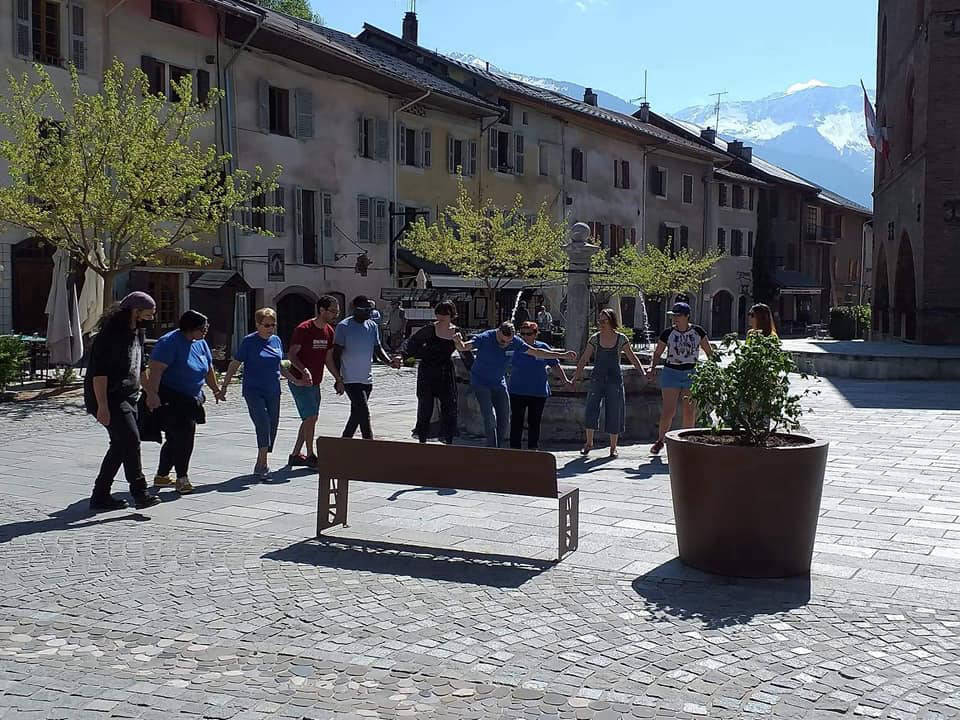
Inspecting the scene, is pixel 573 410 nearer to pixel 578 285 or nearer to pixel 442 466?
pixel 578 285

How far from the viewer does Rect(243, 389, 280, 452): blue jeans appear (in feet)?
32.5

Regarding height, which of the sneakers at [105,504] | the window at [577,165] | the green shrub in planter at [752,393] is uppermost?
the window at [577,165]

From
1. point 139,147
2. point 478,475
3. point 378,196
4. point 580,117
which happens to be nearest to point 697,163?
point 580,117

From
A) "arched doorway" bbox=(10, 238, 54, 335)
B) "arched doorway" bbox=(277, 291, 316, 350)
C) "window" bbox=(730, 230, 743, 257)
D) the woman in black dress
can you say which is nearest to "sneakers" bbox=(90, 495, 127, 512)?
the woman in black dress

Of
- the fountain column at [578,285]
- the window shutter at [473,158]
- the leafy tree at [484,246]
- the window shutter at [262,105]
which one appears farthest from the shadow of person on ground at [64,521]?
the window shutter at [473,158]

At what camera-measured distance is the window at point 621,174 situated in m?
46.0

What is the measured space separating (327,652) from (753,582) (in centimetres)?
251

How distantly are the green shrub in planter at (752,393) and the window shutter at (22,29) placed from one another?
64.0 ft

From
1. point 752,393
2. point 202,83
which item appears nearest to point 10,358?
point 202,83

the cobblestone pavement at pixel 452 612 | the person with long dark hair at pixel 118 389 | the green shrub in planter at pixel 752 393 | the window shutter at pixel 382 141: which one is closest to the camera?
the cobblestone pavement at pixel 452 612

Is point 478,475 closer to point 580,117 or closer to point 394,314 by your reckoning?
point 394,314

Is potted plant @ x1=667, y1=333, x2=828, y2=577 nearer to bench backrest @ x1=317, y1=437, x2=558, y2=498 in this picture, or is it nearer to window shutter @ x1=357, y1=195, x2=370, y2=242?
bench backrest @ x1=317, y1=437, x2=558, y2=498

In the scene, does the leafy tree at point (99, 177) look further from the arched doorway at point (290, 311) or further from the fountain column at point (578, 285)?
the arched doorway at point (290, 311)

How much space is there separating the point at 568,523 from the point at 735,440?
4.18 ft
